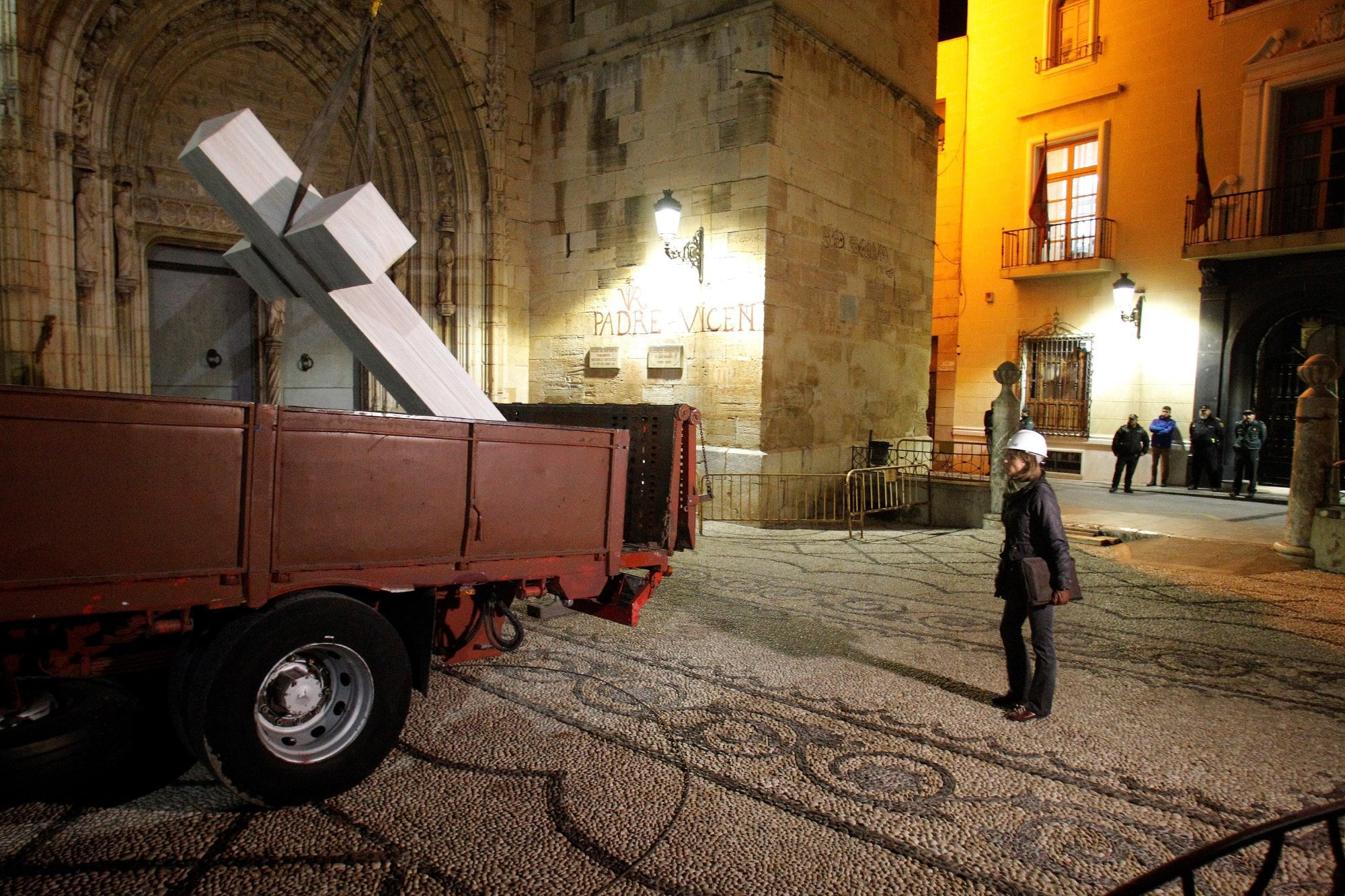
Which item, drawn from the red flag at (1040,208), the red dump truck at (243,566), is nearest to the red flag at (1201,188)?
the red flag at (1040,208)

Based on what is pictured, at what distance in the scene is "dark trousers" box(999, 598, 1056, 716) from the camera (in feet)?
14.1

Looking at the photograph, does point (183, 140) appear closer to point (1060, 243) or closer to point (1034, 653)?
point (1034, 653)

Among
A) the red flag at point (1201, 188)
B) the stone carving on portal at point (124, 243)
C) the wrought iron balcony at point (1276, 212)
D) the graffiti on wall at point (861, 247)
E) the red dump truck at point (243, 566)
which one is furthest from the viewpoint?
the red flag at point (1201, 188)

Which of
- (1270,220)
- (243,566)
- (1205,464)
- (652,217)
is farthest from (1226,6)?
(243,566)

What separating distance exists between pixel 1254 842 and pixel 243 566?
3.21m

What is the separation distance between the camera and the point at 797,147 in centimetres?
1106

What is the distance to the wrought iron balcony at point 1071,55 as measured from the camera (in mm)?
18156

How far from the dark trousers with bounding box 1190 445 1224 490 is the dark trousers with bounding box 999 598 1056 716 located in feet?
46.6

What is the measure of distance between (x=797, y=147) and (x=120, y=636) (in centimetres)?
1024

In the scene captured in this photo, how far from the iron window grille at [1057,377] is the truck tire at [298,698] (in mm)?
18444

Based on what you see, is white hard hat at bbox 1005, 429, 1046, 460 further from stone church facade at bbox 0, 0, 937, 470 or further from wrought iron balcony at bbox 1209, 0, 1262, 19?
wrought iron balcony at bbox 1209, 0, 1262, 19

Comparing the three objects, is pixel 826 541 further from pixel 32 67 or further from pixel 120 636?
pixel 32 67

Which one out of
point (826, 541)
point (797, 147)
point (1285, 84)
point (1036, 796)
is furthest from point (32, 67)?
point (1285, 84)

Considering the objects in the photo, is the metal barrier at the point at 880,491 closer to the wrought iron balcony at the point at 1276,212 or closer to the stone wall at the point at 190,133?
the stone wall at the point at 190,133
